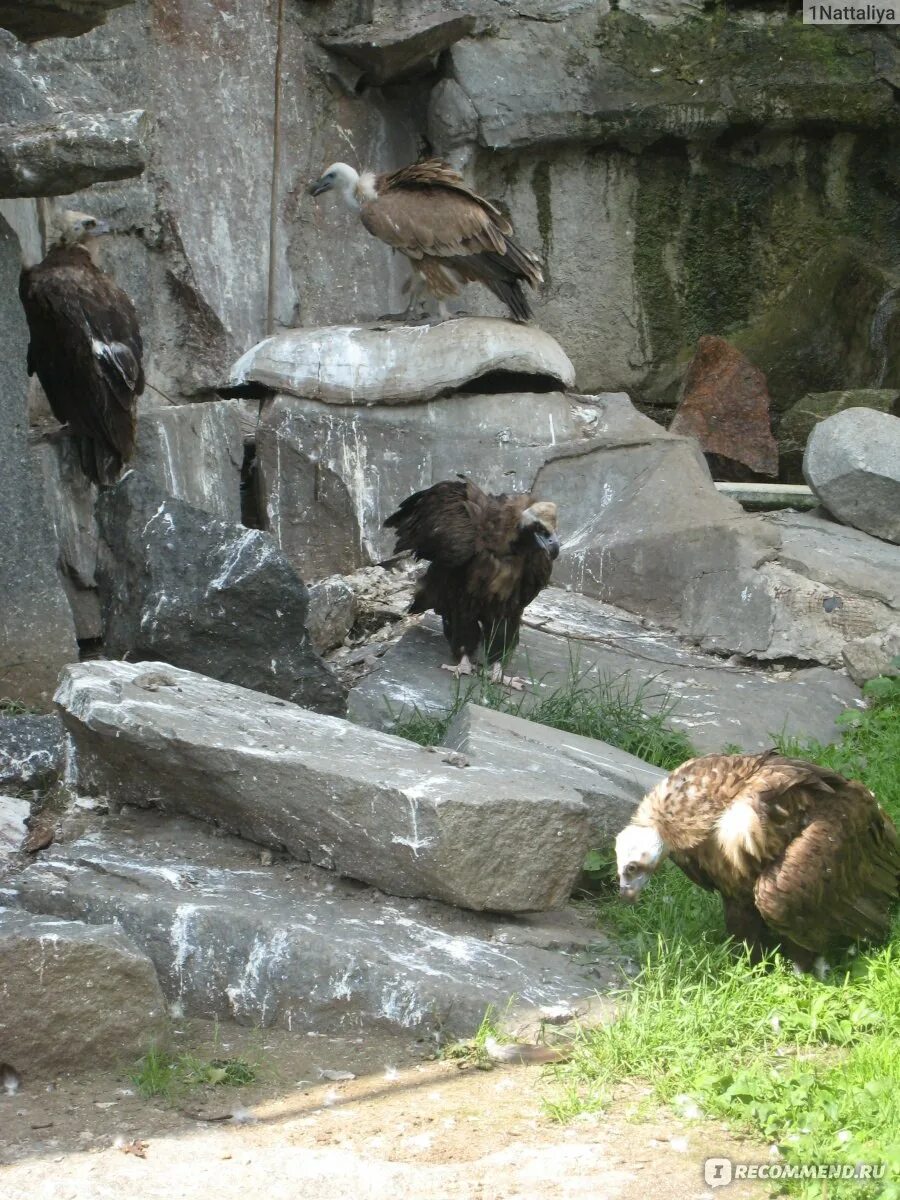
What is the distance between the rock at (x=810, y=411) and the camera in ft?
31.6

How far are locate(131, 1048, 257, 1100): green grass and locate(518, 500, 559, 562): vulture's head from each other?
2926mm

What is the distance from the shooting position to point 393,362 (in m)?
7.92

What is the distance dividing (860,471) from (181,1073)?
18.5 ft

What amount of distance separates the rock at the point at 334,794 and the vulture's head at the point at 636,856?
0.30 metres

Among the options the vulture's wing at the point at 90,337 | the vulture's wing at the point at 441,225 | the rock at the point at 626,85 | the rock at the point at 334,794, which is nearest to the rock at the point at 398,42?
the rock at the point at 626,85

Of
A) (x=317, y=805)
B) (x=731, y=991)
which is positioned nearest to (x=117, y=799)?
(x=317, y=805)

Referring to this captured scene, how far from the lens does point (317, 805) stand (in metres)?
4.03

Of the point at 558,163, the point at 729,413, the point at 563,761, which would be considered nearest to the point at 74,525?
the point at 563,761

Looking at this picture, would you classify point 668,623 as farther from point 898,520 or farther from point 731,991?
point 731,991

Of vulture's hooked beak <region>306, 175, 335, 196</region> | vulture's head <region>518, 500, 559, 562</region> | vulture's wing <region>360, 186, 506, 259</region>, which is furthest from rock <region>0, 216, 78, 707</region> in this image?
vulture's hooked beak <region>306, 175, 335, 196</region>

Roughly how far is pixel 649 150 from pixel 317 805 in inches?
309

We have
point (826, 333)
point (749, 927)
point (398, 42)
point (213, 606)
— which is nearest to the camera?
point (749, 927)

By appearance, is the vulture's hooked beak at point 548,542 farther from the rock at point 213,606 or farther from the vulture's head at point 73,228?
the vulture's head at point 73,228

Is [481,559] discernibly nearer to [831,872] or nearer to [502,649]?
[502,649]
